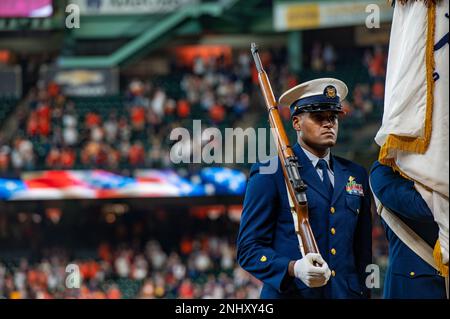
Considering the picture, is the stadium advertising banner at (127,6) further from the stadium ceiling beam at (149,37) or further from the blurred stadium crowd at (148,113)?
the blurred stadium crowd at (148,113)

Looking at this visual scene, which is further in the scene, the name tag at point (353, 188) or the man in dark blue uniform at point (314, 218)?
the name tag at point (353, 188)

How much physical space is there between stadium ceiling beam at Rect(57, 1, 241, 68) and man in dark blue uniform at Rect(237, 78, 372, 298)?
19.2 meters

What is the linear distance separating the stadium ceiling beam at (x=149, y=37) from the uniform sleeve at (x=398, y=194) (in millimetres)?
19412

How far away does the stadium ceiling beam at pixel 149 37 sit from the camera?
78.3 ft

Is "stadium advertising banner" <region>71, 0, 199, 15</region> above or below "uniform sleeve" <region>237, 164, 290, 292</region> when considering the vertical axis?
above

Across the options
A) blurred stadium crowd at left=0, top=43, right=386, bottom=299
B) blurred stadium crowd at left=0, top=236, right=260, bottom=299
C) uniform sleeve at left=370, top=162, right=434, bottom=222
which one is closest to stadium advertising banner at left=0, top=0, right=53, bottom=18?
blurred stadium crowd at left=0, top=43, right=386, bottom=299

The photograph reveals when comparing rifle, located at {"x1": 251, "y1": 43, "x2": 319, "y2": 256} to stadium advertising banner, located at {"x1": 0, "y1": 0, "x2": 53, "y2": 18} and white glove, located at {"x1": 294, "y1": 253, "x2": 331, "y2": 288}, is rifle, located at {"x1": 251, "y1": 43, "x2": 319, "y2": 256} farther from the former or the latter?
stadium advertising banner, located at {"x1": 0, "y1": 0, "x2": 53, "y2": 18}

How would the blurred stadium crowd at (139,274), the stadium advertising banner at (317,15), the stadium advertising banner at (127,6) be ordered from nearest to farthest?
the blurred stadium crowd at (139,274) → the stadium advertising banner at (317,15) → the stadium advertising banner at (127,6)

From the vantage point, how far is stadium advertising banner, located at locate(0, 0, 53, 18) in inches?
864

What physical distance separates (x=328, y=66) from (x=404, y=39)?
18520 millimetres

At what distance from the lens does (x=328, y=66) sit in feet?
74.5

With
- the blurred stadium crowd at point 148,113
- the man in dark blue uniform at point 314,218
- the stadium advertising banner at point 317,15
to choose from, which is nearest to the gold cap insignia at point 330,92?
the man in dark blue uniform at point 314,218
